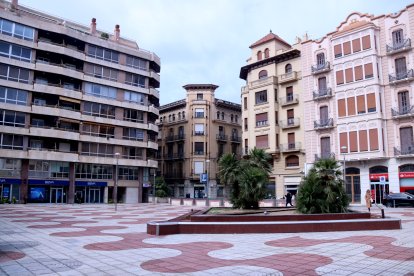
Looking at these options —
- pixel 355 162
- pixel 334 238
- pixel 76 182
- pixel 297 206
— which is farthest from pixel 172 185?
pixel 334 238

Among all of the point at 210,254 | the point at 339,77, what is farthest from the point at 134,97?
the point at 210,254

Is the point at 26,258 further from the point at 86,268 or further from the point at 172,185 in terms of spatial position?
the point at 172,185

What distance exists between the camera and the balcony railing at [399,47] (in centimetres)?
3722

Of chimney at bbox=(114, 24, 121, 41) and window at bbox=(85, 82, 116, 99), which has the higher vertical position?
chimney at bbox=(114, 24, 121, 41)

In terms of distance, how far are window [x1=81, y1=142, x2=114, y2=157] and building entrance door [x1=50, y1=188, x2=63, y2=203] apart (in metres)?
5.59

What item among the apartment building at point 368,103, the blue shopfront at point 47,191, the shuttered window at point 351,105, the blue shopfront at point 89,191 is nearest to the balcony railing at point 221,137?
the blue shopfront at point 89,191

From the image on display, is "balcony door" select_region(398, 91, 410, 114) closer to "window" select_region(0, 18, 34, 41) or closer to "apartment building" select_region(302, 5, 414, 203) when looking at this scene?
"apartment building" select_region(302, 5, 414, 203)

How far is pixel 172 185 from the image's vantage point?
67500mm

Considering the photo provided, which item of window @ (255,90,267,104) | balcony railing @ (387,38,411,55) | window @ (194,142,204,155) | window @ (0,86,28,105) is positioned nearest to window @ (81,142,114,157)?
window @ (0,86,28,105)

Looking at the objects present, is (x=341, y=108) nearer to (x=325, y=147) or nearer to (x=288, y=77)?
(x=325, y=147)

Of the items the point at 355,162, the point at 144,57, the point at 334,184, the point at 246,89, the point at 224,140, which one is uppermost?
the point at 144,57

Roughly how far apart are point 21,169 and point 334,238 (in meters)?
40.1

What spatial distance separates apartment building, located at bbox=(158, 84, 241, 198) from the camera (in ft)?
210

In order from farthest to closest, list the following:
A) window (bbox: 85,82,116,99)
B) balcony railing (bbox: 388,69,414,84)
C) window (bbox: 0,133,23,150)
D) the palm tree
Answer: window (bbox: 85,82,116,99) < window (bbox: 0,133,23,150) < balcony railing (bbox: 388,69,414,84) < the palm tree
